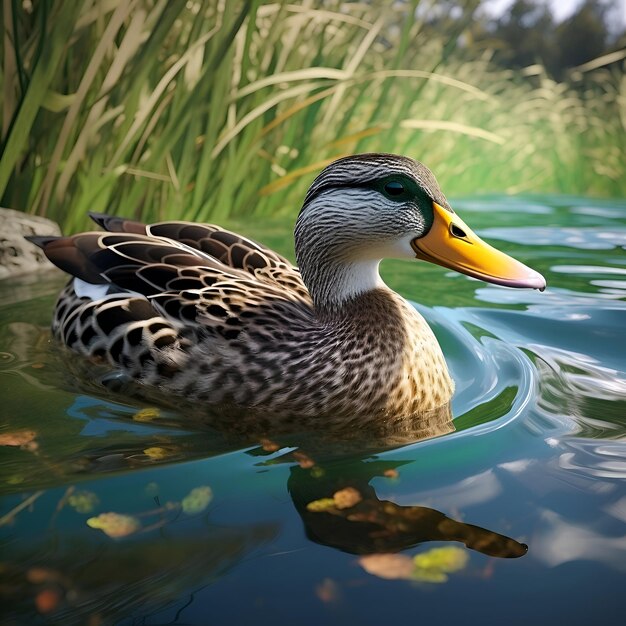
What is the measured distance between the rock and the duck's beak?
250cm

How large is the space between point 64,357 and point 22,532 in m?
1.42

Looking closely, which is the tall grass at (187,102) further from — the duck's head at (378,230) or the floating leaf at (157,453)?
the floating leaf at (157,453)

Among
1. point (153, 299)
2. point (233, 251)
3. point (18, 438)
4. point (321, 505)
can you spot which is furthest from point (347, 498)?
point (233, 251)

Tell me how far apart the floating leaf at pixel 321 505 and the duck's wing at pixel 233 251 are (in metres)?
1.38

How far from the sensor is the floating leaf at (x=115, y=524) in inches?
84.3


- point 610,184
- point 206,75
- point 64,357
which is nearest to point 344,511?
point 64,357

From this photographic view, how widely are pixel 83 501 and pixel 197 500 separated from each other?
1.03 feet

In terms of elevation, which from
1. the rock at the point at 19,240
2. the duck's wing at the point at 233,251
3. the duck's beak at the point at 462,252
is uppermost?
the duck's beak at the point at 462,252

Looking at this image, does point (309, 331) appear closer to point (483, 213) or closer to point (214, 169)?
point (214, 169)

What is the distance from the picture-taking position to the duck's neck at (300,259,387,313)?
10.5 feet

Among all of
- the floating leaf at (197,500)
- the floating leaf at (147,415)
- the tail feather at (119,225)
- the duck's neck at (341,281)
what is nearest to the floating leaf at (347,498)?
the floating leaf at (197,500)

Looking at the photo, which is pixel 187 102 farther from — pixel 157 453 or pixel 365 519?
pixel 365 519

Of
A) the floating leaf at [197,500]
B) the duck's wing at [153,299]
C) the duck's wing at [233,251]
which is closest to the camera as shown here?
the floating leaf at [197,500]

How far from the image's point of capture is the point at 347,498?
7.63ft
